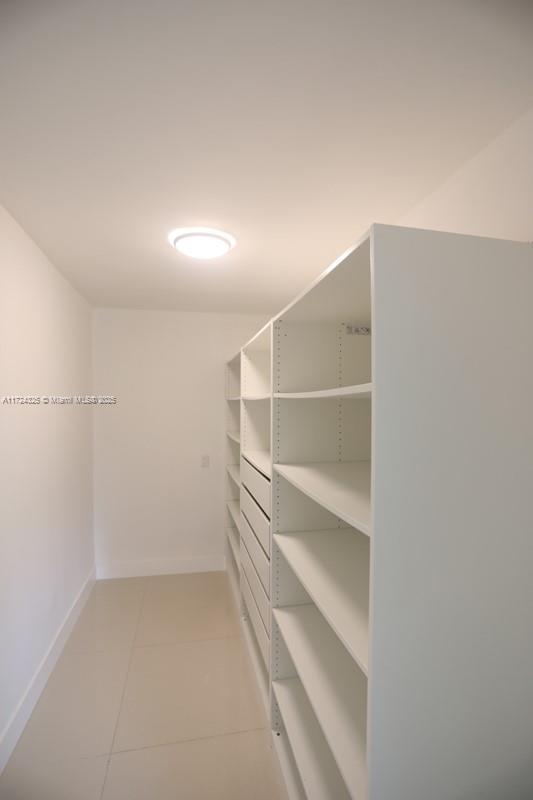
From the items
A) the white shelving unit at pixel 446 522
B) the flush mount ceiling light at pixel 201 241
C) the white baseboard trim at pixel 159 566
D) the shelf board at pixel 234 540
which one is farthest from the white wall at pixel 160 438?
the white shelving unit at pixel 446 522

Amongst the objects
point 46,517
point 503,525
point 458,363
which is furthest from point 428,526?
point 46,517

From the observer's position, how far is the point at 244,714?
1.89 meters

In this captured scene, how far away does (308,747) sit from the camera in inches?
52.7

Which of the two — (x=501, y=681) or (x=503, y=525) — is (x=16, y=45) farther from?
(x=501, y=681)

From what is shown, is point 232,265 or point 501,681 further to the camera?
point 232,265

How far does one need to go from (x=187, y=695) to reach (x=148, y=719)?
0.23 m

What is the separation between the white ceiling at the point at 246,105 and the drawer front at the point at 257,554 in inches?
64.0

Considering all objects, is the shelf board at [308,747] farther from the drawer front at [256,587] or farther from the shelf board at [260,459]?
the shelf board at [260,459]

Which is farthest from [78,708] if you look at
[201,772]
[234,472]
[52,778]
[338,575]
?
[234,472]

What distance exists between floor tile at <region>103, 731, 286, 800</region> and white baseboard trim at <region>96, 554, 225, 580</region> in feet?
6.05

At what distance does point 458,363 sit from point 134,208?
145 cm

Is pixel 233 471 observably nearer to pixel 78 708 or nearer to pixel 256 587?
pixel 256 587

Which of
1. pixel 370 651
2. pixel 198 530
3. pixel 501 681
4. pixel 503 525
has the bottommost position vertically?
pixel 198 530

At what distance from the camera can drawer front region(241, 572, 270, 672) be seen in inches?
72.3
